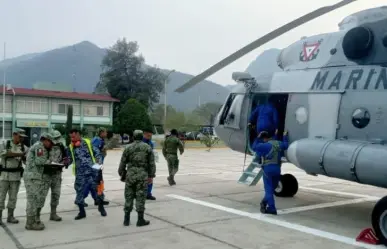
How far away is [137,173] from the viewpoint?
6930mm

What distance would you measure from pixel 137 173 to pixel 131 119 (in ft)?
127

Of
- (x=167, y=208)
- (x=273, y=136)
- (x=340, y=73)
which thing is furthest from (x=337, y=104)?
(x=167, y=208)

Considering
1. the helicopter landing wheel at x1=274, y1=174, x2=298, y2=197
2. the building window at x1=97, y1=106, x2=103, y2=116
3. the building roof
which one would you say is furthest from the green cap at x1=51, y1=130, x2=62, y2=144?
the building window at x1=97, y1=106, x2=103, y2=116

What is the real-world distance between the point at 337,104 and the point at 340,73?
2.00 ft

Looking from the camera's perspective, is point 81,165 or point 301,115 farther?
point 301,115

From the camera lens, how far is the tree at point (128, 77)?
199ft

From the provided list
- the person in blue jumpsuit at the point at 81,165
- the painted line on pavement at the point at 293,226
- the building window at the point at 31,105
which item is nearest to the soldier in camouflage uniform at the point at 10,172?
the person in blue jumpsuit at the point at 81,165

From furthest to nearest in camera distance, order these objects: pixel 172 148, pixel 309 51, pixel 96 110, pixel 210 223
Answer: pixel 96 110 → pixel 172 148 → pixel 309 51 → pixel 210 223

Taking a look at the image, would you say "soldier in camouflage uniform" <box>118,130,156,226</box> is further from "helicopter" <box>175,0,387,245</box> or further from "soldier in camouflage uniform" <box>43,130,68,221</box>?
"helicopter" <box>175,0,387,245</box>

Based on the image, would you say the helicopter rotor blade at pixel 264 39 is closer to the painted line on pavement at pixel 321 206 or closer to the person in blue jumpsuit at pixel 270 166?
the person in blue jumpsuit at pixel 270 166

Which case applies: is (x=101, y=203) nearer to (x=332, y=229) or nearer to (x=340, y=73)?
(x=332, y=229)

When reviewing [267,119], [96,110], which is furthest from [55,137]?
[96,110]

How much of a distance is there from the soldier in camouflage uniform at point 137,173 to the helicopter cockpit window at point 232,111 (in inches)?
130

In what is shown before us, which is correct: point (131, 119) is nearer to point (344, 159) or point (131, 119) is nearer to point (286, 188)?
point (286, 188)
